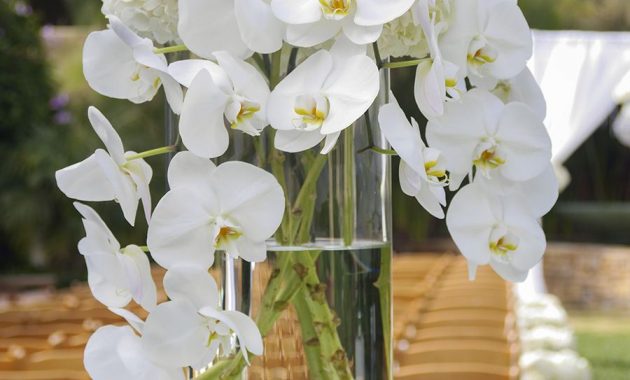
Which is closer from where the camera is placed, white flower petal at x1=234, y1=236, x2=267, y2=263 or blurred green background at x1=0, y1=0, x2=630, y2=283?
white flower petal at x1=234, y1=236, x2=267, y2=263

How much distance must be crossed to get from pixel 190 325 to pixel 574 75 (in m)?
5.80

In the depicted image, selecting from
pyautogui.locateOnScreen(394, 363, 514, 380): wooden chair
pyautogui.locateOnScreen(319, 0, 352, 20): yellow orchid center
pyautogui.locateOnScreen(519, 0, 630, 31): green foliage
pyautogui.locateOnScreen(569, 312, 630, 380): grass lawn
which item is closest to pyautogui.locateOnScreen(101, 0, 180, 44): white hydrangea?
pyautogui.locateOnScreen(319, 0, 352, 20): yellow orchid center

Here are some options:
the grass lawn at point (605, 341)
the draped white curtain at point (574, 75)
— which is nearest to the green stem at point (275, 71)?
the grass lawn at point (605, 341)

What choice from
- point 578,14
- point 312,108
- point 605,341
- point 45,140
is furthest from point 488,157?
point 578,14

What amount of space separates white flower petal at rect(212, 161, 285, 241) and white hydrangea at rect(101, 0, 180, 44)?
114 mm

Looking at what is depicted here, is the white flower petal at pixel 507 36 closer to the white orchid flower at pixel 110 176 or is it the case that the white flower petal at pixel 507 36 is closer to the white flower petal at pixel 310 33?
the white flower petal at pixel 310 33

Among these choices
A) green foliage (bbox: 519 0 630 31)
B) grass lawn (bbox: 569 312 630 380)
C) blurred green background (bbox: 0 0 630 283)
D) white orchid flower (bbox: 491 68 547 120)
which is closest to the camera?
white orchid flower (bbox: 491 68 547 120)

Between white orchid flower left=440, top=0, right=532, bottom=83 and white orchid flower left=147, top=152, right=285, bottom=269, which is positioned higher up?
white orchid flower left=440, top=0, right=532, bottom=83

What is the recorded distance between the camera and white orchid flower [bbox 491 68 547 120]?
2.02ft

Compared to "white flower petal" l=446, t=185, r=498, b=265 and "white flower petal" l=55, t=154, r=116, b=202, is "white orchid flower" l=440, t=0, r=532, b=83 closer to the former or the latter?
"white flower petal" l=446, t=185, r=498, b=265

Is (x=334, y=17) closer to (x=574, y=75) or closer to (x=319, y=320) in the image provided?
(x=319, y=320)

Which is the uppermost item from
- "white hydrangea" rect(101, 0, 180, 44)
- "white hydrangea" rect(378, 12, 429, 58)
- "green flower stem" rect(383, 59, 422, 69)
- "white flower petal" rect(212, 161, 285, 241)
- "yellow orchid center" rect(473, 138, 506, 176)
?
"white hydrangea" rect(101, 0, 180, 44)

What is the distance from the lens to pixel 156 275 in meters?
2.57

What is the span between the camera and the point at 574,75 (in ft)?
19.8
